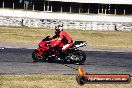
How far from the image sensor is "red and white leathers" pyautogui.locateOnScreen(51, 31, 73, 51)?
19141 millimetres

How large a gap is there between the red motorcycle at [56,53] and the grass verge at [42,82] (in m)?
4.26

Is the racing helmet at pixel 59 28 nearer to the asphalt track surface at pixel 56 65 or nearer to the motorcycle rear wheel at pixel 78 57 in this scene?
the motorcycle rear wheel at pixel 78 57

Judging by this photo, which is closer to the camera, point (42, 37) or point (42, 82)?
point (42, 82)

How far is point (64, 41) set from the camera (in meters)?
19.4

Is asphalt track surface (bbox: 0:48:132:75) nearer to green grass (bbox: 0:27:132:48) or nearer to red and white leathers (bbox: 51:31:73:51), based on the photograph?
red and white leathers (bbox: 51:31:73:51)

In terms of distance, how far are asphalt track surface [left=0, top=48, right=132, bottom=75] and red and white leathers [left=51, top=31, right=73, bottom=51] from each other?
880 millimetres

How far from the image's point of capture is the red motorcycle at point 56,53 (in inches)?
763

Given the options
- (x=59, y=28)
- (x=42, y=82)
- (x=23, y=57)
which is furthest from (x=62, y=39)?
(x=42, y=82)

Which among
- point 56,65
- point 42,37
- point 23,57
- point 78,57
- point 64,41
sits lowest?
point 56,65

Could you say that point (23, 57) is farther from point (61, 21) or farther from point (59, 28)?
point (61, 21)

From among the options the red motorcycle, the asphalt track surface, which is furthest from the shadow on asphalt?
the red motorcycle

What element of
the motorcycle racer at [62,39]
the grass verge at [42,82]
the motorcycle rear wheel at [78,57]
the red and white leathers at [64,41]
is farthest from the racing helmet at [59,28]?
the grass verge at [42,82]

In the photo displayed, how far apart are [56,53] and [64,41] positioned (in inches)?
28.9

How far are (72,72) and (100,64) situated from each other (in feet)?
10.7
